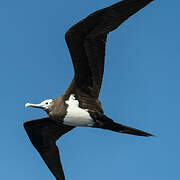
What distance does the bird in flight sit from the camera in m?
9.25

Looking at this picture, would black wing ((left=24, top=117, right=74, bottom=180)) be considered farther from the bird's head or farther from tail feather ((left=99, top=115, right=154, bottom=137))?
tail feather ((left=99, top=115, right=154, bottom=137))

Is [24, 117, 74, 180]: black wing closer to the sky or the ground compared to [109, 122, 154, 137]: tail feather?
closer to the ground

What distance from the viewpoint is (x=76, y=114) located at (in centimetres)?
1042

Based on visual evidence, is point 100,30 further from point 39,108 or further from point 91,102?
point 39,108

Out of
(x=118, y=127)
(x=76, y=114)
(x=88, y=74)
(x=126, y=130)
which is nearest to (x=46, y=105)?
(x=76, y=114)

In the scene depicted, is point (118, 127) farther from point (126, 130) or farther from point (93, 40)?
point (93, 40)

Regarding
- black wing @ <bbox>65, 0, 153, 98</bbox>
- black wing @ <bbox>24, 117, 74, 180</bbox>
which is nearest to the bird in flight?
black wing @ <bbox>65, 0, 153, 98</bbox>

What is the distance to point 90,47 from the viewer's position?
32.7 feet

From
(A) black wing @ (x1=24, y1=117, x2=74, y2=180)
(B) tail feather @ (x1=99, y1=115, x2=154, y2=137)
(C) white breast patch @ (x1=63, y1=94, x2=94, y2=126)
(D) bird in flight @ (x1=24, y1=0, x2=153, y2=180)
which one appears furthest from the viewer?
(A) black wing @ (x1=24, y1=117, x2=74, y2=180)

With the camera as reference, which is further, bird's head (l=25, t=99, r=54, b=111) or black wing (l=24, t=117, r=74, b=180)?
black wing (l=24, t=117, r=74, b=180)

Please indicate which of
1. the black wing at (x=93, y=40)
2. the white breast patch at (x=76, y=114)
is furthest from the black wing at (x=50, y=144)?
the black wing at (x=93, y=40)

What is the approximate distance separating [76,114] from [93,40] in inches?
67.8

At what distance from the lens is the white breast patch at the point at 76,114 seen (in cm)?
1040

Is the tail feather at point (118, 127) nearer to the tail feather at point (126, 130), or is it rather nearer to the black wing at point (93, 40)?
the tail feather at point (126, 130)
